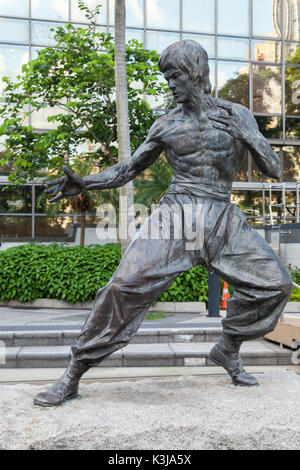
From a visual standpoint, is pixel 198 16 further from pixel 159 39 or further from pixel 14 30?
pixel 14 30

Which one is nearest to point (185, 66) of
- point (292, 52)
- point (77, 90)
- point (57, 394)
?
point (57, 394)

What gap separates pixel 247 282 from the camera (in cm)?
362

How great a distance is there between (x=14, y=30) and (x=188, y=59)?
59.4ft

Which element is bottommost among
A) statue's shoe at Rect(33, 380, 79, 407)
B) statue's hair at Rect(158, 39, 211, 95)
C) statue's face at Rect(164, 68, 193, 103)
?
statue's shoe at Rect(33, 380, 79, 407)

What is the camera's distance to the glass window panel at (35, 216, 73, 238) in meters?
19.3

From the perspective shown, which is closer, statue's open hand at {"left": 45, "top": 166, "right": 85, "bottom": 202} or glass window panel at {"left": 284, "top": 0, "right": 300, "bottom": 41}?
statue's open hand at {"left": 45, "top": 166, "right": 85, "bottom": 202}

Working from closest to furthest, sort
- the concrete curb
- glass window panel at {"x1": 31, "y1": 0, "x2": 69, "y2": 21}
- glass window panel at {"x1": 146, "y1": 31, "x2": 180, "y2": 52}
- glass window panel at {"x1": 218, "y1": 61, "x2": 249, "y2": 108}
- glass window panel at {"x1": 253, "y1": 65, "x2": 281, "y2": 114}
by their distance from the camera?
the concrete curb
glass window panel at {"x1": 31, "y1": 0, "x2": 69, "y2": 21}
glass window panel at {"x1": 146, "y1": 31, "x2": 180, "y2": 52}
glass window panel at {"x1": 218, "y1": 61, "x2": 249, "y2": 108}
glass window panel at {"x1": 253, "y1": 65, "x2": 281, "y2": 114}

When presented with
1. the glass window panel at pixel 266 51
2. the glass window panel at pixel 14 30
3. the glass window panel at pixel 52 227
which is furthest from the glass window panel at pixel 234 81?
the glass window panel at pixel 52 227

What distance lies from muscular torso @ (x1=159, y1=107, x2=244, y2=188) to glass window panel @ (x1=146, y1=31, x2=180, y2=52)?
18286mm

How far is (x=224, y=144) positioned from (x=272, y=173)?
363mm

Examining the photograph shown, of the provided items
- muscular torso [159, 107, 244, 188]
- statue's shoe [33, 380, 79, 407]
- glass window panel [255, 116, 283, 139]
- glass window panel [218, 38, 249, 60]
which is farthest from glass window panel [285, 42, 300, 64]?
statue's shoe [33, 380, 79, 407]

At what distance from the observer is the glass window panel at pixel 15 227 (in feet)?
62.8

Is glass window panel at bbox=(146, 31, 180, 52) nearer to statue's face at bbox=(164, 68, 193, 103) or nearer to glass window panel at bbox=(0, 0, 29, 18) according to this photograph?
glass window panel at bbox=(0, 0, 29, 18)
